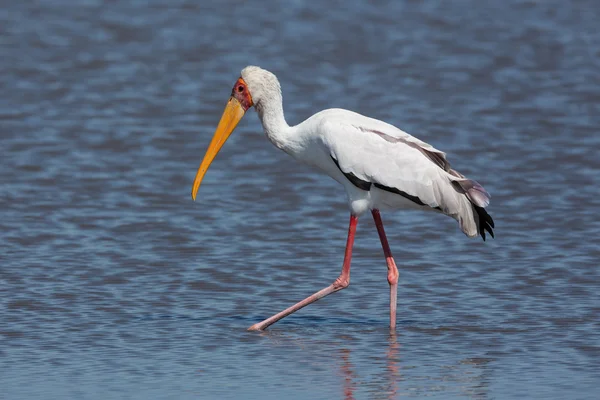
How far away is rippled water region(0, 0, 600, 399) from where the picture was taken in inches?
353

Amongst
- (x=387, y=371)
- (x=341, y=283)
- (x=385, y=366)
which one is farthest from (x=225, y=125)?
(x=387, y=371)

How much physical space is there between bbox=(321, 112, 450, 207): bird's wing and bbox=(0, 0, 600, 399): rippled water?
975 mm

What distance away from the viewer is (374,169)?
32.8ft

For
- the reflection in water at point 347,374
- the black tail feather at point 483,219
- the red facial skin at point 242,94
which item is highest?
the red facial skin at point 242,94

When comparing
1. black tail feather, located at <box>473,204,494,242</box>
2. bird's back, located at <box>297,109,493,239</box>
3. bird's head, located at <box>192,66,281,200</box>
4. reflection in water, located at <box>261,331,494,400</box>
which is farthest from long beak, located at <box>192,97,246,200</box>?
black tail feather, located at <box>473,204,494,242</box>

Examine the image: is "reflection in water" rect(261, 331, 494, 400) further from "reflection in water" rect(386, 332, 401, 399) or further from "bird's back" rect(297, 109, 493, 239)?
"bird's back" rect(297, 109, 493, 239)

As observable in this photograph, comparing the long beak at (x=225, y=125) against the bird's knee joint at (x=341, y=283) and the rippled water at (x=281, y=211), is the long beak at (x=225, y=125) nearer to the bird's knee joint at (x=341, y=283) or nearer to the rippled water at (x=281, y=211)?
the rippled water at (x=281, y=211)

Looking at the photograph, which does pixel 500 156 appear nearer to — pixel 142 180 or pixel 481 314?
pixel 142 180

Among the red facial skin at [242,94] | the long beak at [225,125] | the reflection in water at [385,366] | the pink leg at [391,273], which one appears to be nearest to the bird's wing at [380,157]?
the pink leg at [391,273]

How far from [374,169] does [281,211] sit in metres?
3.74

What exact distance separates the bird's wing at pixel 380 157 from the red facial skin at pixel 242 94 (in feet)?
2.42

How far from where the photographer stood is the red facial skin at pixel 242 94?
10.5 m

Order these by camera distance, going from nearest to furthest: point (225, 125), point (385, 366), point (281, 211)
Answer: point (385, 366)
point (225, 125)
point (281, 211)

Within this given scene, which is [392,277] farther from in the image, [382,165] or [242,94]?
[242,94]
